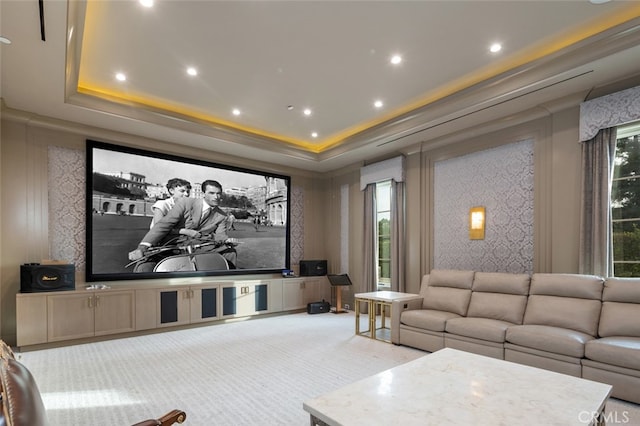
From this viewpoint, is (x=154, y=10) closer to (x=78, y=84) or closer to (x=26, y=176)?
(x=78, y=84)

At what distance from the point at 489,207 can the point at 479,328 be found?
6.45 feet

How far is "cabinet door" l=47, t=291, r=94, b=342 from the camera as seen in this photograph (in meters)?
4.39

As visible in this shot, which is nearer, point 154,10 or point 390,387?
point 390,387

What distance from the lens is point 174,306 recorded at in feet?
17.7

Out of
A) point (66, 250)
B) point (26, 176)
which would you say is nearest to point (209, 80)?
point (26, 176)

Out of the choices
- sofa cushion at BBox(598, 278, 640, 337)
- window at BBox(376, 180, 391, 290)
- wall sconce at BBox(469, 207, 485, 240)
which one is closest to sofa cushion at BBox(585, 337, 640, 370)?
sofa cushion at BBox(598, 278, 640, 337)

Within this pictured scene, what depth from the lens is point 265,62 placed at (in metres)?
3.84

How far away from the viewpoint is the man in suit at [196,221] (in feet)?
18.2

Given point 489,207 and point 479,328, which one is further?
point 489,207

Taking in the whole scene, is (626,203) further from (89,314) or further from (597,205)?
(89,314)

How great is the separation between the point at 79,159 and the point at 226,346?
140 inches

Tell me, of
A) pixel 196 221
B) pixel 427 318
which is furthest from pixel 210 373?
pixel 196 221

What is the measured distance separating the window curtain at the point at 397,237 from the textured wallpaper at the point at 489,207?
645 mm

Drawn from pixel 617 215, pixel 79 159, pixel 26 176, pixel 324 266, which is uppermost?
pixel 79 159
